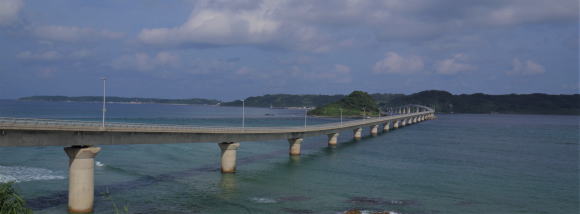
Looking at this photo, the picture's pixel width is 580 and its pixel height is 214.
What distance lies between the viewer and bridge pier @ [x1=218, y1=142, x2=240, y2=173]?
57.2 metres

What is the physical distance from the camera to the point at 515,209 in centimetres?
4153

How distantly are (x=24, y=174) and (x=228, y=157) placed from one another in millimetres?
23218

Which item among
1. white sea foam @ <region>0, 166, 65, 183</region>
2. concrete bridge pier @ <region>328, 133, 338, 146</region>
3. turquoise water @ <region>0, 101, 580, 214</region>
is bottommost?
turquoise water @ <region>0, 101, 580, 214</region>

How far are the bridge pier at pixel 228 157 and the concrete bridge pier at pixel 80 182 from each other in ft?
70.6

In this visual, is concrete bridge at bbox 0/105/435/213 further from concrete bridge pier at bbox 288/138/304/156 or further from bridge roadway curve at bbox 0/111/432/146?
concrete bridge pier at bbox 288/138/304/156

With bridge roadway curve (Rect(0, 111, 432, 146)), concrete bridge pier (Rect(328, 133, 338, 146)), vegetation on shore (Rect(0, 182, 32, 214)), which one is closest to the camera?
vegetation on shore (Rect(0, 182, 32, 214))

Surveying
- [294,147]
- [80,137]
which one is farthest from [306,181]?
[294,147]

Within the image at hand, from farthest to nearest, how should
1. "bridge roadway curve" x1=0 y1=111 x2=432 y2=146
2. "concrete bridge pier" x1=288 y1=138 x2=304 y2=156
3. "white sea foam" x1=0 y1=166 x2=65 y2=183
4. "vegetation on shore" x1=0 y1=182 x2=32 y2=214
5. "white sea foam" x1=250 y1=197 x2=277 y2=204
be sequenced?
"concrete bridge pier" x1=288 y1=138 x2=304 y2=156, "white sea foam" x1=0 y1=166 x2=65 y2=183, "white sea foam" x1=250 y1=197 x2=277 y2=204, "bridge roadway curve" x1=0 y1=111 x2=432 y2=146, "vegetation on shore" x1=0 y1=182 x2=32 y2=214

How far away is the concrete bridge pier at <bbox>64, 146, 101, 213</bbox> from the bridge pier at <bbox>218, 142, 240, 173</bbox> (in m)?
21.5

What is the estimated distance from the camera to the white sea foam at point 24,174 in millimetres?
49987

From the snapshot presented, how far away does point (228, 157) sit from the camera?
5778cm

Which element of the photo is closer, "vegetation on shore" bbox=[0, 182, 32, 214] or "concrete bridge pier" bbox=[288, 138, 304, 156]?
"vegetation on shore" bbox=[0, 182, 32, 214]

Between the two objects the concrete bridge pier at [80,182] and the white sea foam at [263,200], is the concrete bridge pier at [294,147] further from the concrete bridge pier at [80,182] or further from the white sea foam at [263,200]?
the concrete bridge pier at [80,182]

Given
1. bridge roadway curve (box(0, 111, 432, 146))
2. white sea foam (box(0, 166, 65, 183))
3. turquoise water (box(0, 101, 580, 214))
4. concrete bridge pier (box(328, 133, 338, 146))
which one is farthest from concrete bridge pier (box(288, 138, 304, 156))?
white sea foam (box(0, 166, 65, 183))
